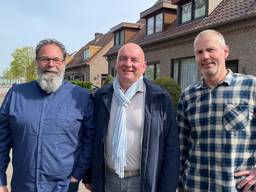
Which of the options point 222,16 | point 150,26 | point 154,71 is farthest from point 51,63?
point 150,26

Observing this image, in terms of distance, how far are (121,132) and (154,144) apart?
32 centimetres

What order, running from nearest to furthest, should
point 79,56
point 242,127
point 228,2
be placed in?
1. point 242,127
2. point 228,2
3. point 79,56

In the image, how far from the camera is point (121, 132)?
300 centimetres

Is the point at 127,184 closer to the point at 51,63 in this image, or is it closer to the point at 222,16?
the point at 51,63

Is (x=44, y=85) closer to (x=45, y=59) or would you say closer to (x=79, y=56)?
(x=45, y=59)

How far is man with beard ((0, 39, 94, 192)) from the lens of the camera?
2922 millimetres

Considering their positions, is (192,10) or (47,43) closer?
(47,43)

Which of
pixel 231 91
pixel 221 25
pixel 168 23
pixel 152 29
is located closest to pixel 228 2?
pixel 221 25

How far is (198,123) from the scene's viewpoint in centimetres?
304

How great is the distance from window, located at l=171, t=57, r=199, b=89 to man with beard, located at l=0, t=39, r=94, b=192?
36.2 feet

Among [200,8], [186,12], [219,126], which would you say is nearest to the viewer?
[219,126]

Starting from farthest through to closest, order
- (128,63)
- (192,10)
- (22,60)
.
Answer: (22,60), (192,10), (128,63)

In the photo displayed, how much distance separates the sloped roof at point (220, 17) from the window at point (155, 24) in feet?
3.44

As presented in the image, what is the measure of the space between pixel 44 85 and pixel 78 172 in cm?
87
